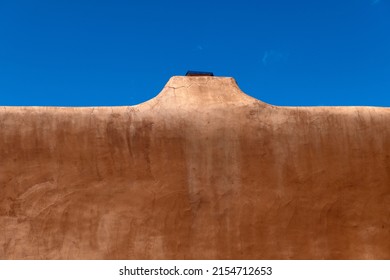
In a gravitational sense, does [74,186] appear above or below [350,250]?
above

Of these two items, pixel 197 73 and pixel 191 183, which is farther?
pixel 197 73

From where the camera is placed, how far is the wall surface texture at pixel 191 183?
6.70 meters

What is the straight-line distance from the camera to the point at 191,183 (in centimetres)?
686

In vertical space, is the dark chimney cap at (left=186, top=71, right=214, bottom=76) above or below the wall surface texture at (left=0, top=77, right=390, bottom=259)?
above

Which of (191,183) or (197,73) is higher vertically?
(197,73)

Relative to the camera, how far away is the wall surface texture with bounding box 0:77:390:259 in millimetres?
6695

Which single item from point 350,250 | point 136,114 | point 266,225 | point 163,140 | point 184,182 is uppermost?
point 136,114

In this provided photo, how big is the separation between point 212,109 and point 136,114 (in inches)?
44.6

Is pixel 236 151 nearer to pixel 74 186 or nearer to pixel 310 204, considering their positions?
pixel 310 204

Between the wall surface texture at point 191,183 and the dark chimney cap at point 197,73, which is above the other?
the dark chimney cap at point 197,73

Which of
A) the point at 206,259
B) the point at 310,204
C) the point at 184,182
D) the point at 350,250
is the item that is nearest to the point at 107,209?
the point at 184,182

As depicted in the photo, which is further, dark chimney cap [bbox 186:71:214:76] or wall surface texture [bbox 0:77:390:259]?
dark chimney cap [bbox 186:71:214:76]

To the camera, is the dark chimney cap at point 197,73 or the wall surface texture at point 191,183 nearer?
the wall surface texture at point 191,183

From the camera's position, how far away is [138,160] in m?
6.86
